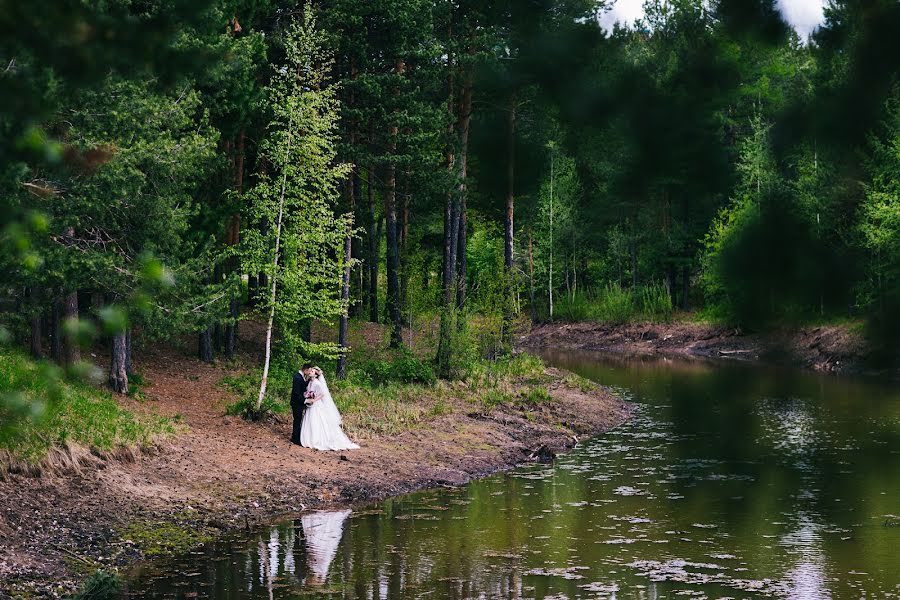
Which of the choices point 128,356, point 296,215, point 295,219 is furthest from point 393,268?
point 295,219

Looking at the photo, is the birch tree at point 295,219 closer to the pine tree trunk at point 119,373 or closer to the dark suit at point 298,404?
the dark suit at point 298,404

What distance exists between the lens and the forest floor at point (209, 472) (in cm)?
1335

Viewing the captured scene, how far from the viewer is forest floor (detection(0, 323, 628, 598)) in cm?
1335

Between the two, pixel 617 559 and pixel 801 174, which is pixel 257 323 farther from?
pixel 801 174

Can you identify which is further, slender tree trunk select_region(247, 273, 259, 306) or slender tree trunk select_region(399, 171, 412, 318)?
slender tree trunk select_region(399, 171, 412, 318)

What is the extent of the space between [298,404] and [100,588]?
832 centimetres

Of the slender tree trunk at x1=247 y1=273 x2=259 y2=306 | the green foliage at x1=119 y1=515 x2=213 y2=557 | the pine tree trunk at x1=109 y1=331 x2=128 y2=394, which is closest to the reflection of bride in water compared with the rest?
the green foliage at x1=119 y1=515 x2=213 y2=557

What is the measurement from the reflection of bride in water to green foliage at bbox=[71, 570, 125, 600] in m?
2.39

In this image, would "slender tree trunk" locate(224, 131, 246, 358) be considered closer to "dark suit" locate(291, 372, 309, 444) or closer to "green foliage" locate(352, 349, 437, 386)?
"green foliage" locate(352, 349, 437, 386)

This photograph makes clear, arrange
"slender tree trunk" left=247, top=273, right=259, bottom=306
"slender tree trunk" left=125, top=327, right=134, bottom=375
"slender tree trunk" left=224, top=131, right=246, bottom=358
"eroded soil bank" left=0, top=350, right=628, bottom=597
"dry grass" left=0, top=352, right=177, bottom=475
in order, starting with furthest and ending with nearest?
"slender tree trunk" left=224, top=131, right=246, bottom=358, "slender tree trunk" left=247, top=273, right=259, bottom=306, "slender tree trunk" left=125, top=327, right=134, bottom=375, "dry grass" left=0, top=352, right=177, bottom=475, "eroded soil bank" left=0, top=350, right=628, bottom=597

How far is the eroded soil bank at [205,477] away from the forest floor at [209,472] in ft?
0.09

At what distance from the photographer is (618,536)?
51.1ft

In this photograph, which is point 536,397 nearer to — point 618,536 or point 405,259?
point 405,259

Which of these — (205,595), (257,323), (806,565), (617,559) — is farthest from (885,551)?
(257,323)
